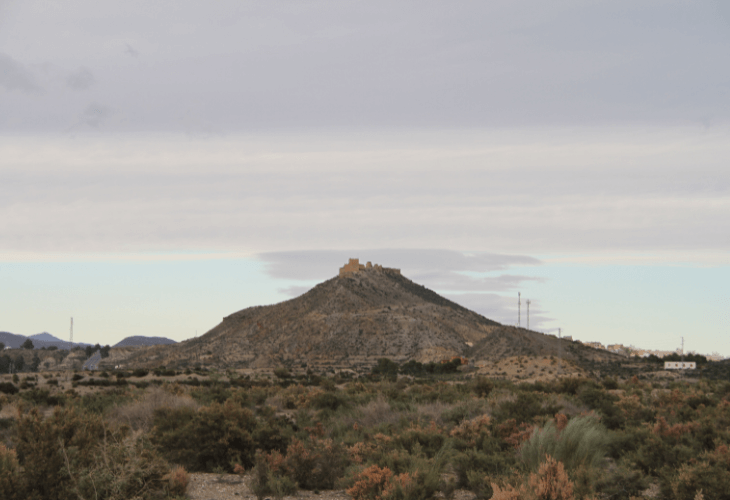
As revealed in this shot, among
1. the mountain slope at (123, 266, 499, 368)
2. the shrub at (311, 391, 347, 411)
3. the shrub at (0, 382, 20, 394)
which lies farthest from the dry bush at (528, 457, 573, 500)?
the mountain slope at (123, 266, 499, 368)

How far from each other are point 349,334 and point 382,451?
8877 cm

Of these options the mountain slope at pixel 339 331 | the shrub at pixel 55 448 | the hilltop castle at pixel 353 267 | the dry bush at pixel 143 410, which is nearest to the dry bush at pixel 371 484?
the shrub at pixel 55 448

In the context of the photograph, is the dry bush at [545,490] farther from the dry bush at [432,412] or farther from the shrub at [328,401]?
the shrub at [328,401]

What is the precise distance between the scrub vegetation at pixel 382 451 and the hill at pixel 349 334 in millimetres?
65504

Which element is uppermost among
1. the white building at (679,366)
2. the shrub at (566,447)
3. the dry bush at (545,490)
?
the dry bush at (545,490)

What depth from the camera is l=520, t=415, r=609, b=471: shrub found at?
1123 centimetres

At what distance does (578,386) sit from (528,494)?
23.0 metres

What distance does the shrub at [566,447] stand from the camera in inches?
442

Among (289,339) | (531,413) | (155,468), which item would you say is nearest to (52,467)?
(155,468)

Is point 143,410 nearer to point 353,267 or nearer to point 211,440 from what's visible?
point 211,440

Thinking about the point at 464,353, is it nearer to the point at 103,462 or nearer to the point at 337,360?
the point at 337,360

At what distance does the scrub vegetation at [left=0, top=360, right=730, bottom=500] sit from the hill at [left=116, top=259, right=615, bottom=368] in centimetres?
6550

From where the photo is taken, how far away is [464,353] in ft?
312

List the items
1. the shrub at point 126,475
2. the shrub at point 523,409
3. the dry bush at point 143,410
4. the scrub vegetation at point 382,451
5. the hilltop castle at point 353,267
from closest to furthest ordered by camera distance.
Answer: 1. the shrub at point 126,475
2. the scrub vegetation at point 382,451
3. the dry bush at point 143,410
4. the shrub at point 523,409
5. the hilltop castle at point 353,267
